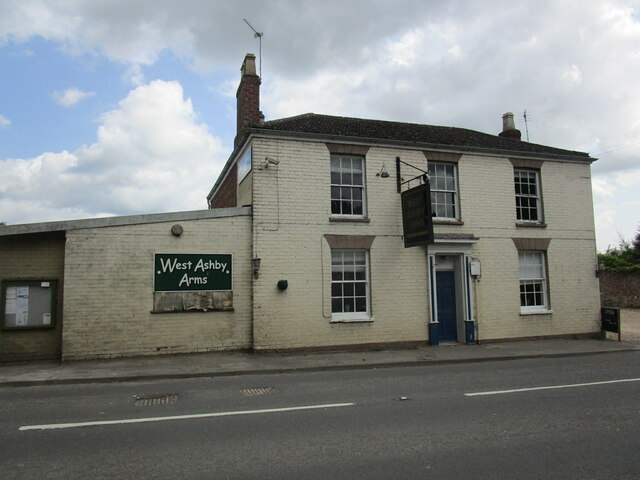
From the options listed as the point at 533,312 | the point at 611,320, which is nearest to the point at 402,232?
the point at 533,312

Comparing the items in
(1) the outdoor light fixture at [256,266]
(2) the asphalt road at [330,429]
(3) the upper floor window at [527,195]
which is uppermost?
(3) the upper floor window at [527,195]

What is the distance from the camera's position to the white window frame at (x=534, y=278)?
1608 cm

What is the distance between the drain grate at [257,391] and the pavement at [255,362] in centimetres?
171

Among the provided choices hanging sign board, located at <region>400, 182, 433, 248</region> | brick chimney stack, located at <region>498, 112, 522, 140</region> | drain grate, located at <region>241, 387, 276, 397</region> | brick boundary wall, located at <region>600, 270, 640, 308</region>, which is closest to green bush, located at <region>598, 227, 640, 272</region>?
brick boundary wall, located at <region>600, 270, 640, 308</region>

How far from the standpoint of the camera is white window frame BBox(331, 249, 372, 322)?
46.3 feet

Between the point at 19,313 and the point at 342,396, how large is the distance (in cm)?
905

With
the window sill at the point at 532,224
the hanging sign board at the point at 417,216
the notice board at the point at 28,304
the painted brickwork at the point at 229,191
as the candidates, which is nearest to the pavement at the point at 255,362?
the notice board at the point at 28,304

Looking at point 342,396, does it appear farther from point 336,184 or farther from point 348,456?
point 336,184

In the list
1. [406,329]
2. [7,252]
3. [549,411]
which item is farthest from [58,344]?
[549,411]

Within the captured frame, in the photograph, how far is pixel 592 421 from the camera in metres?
6.61

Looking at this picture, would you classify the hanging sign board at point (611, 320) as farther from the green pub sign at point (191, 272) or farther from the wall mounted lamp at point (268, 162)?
the green pub sign at point (191, 272)

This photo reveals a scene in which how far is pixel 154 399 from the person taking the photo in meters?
8.36

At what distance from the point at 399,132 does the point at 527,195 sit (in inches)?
200

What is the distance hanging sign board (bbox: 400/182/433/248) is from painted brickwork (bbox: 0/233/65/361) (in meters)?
9.66
